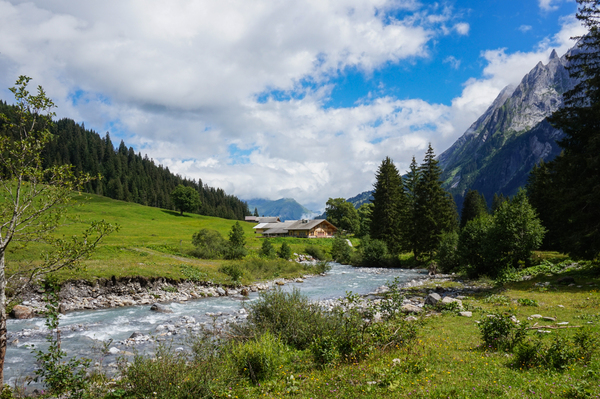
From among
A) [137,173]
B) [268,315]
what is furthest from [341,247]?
[137,173]

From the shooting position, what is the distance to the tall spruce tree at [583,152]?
1808cm

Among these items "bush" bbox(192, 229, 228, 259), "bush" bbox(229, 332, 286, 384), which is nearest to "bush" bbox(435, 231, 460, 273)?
"bush" bbox(192, 229, 228, 259)

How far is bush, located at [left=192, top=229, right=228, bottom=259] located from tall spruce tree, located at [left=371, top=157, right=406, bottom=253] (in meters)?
25.6

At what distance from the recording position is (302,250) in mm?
58156

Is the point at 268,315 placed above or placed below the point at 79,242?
below

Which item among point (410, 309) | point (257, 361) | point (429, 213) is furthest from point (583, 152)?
point (429, 213)

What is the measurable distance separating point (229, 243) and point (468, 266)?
94.4ft

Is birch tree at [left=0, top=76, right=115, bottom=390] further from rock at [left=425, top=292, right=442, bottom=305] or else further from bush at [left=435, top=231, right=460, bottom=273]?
bush at [left=435, top=231, right=460, bottom=273]

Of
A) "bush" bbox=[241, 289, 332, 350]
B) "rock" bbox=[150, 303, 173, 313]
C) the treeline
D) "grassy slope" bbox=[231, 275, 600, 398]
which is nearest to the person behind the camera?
"grassy slope" bbox=[231, 275, 600, 398]

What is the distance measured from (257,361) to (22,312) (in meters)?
15.3

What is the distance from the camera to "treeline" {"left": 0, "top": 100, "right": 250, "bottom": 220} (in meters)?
124

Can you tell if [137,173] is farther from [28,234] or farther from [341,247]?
[28,234]

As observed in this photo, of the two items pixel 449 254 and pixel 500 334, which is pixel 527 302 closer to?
pixel 500 334

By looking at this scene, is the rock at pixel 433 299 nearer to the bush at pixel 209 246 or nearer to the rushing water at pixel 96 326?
the rushing water at pixel 96 326
